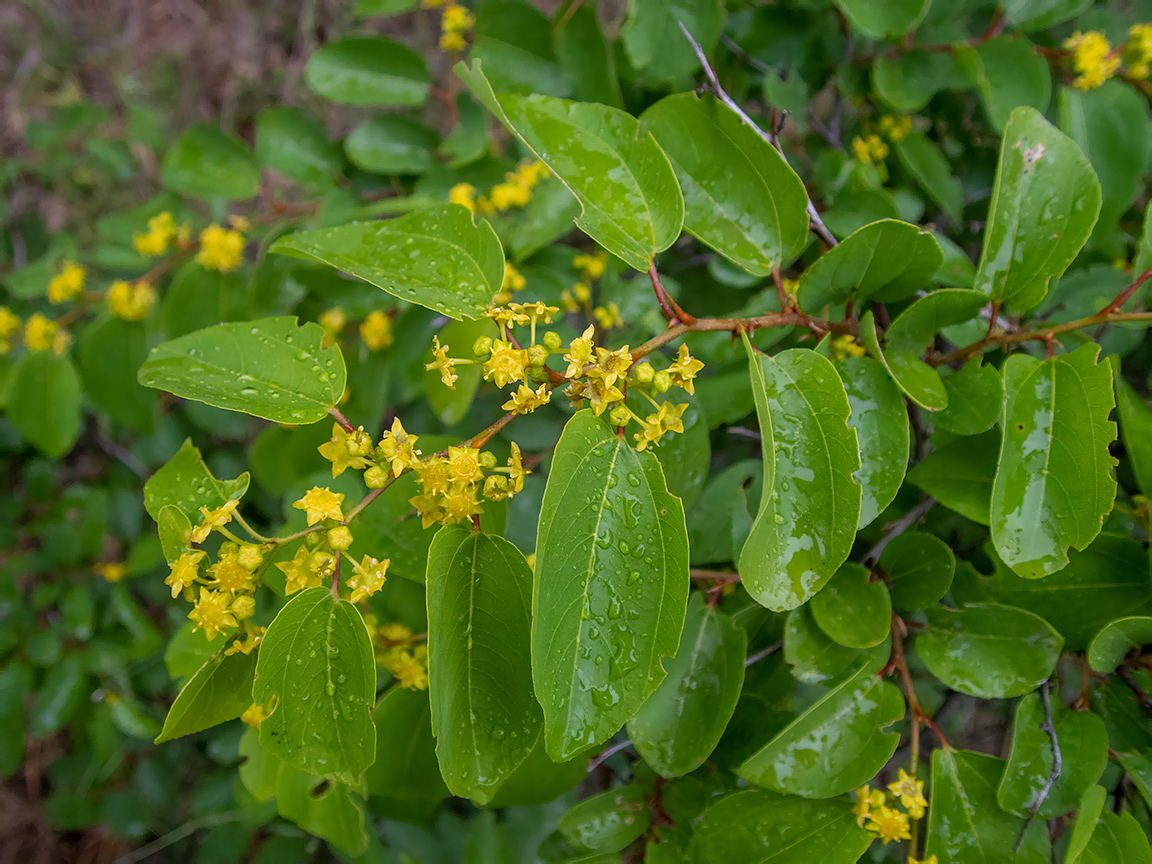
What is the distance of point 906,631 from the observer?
1035mm

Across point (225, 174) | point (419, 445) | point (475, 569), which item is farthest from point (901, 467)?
point (225, 174)

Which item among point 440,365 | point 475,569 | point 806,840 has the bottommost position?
point 806,840

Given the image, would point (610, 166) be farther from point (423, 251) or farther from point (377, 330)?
point (377, 330)

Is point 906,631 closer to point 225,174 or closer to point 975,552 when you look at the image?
point 975,552

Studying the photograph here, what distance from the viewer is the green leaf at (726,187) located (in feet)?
Result: 2.86

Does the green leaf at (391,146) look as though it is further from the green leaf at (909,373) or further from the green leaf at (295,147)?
the green leaf at (909,373)

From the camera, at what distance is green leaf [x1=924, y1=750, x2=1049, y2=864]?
90 cm

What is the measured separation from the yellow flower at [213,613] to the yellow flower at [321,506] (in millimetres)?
132

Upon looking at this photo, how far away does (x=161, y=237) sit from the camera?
1720 millimetres

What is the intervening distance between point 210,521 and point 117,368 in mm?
1326

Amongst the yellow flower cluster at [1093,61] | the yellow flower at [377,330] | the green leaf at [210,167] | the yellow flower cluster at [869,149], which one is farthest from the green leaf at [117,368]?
the yellow flower cluster at [1093,61]

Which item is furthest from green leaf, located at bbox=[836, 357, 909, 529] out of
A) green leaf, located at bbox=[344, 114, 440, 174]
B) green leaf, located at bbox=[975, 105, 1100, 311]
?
green leaf, located at bbox=[344, 114, 440, 174]

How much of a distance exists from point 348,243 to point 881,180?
1261 mm

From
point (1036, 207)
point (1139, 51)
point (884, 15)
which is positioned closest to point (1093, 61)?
point (1139, 51)
